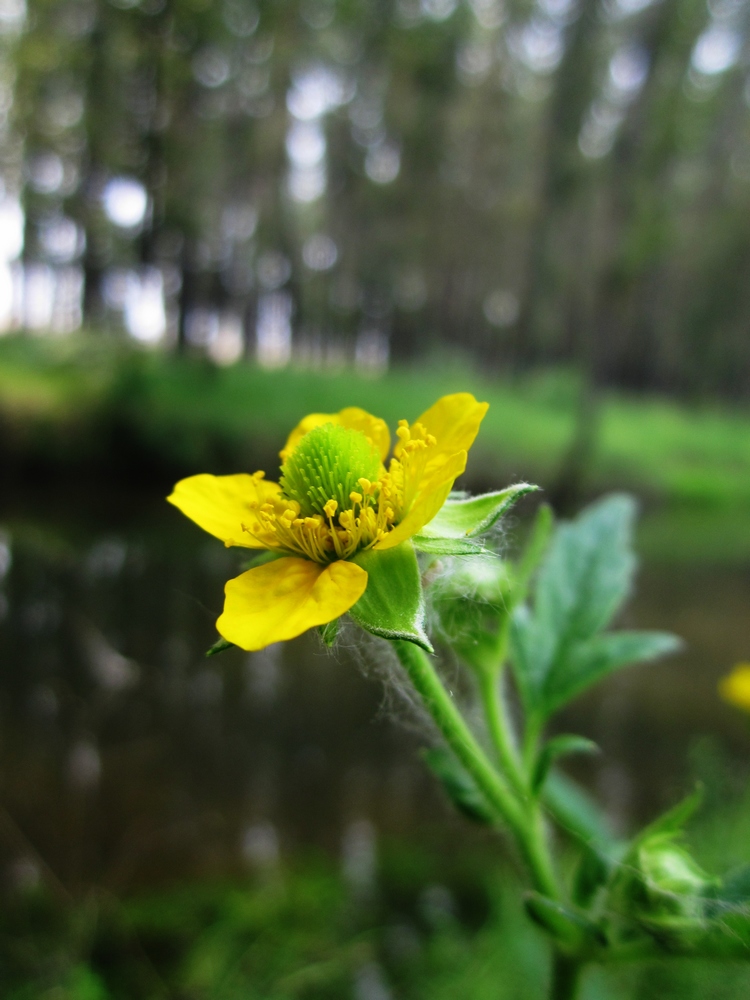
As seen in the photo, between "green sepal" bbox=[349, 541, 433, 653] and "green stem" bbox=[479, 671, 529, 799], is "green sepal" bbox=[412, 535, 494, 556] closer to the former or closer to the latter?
"green sepal" bbox=[349, 541, 433, 653]

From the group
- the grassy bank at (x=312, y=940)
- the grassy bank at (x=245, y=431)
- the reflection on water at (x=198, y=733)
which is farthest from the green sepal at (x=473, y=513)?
the grassy bank at (x=245, y=431)

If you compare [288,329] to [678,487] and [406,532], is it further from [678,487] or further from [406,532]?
[406,532]

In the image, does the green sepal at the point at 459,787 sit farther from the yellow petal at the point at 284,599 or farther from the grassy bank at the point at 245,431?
the grassy bank at the point at 245,431

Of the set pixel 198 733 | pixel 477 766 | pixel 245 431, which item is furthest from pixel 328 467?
pixel 245 431

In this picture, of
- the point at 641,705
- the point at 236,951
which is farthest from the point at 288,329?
the point at 236,951

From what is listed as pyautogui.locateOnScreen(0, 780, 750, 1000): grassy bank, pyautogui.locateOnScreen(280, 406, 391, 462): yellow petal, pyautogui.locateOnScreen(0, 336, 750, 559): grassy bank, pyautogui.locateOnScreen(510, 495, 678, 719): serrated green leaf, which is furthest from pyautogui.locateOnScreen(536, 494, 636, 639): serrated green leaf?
pyautogui.locateOnScreen(0, 336, 750, 559): grassy bank

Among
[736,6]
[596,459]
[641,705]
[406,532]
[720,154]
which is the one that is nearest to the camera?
[406,532]
